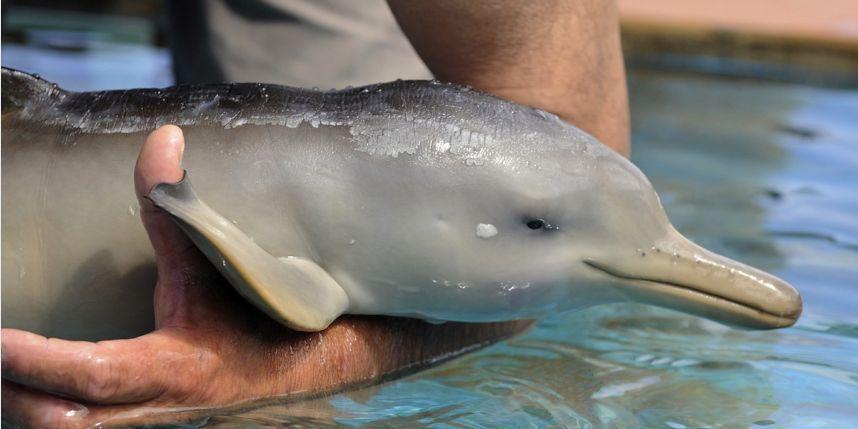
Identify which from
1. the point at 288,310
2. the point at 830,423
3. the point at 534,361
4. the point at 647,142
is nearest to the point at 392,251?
the point at 288,310

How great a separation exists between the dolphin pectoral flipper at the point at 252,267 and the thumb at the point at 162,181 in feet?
0.26

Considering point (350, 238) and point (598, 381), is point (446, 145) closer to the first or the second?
point (350, 238)

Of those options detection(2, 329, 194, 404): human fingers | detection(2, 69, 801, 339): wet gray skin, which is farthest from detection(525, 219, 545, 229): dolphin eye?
detection(2, 329, 194, 404): human fingers

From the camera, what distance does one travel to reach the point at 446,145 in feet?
10.5

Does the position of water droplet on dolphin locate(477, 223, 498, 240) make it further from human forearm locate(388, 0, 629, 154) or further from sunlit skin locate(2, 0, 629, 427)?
human forearm locate(388, 0, 629, 154)

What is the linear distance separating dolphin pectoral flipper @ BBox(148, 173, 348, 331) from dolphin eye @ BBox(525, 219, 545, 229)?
0.53m

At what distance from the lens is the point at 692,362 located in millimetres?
3721

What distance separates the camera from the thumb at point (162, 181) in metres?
2.83

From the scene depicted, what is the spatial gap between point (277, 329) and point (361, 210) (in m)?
0.35

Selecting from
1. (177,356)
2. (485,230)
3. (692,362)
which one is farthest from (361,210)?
(692,362)

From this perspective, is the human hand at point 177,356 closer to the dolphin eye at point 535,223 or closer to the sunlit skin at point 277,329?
the sunlit skin at point 277,329

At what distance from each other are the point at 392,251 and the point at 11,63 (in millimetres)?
5184

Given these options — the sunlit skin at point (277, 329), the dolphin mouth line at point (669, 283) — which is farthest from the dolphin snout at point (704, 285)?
the sunlit skin at point (277, 329)

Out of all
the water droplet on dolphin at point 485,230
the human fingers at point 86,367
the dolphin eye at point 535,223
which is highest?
the dolphin eye at point 535,223
